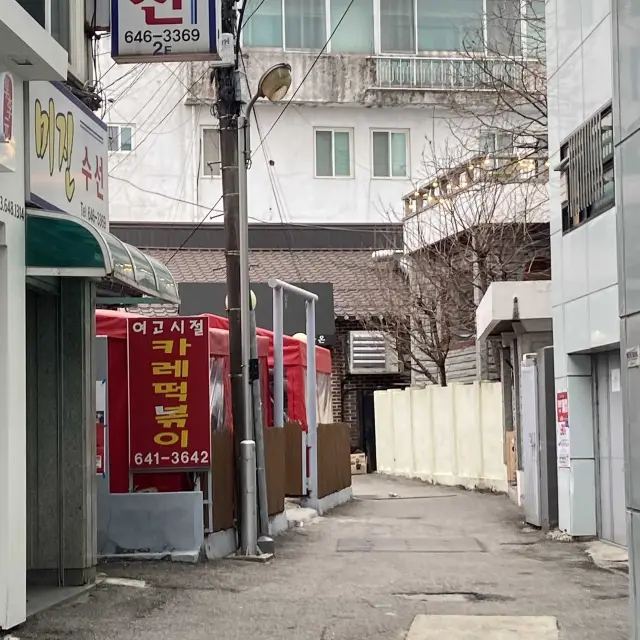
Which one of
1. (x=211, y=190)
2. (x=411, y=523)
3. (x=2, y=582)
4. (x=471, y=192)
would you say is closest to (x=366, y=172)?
(x=211, y=190)

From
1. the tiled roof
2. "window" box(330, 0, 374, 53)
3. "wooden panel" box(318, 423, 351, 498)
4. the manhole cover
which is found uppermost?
"window" box(330, 0, 374, 53)

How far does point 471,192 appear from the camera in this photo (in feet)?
77.4

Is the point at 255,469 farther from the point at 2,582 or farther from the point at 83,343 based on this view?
the point at 2,582

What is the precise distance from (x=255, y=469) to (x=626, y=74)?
7298mm

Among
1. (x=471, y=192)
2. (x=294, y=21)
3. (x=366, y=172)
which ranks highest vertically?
(x=294, y=21)

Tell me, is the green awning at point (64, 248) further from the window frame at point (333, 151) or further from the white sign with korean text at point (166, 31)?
the window frame at point (333, 151)

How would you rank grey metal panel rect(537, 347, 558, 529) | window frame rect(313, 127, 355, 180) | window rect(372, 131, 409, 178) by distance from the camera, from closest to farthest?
grey metal panel rect(537, 347, 558, 529) < window frame rect(313, 127, 355, 180) < window rect(372, 131, 409, 178)

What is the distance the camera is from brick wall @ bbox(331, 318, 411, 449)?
28.2 metres

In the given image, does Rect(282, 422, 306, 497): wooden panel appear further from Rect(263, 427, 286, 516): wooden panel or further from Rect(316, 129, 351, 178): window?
Rect(316, 129, 351, 178): window

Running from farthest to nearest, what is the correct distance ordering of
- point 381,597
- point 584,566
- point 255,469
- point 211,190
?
point 211,190, point 255,469, point 584,566, point 381,597

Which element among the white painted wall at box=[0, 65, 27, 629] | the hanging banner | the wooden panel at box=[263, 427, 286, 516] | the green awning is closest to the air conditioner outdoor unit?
the wooden panel at box=[263, 427, 286, 516]

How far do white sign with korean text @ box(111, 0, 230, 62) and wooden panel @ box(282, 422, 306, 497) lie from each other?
25.4 feet

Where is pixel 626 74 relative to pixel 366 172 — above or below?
below

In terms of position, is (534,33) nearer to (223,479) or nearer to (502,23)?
(502,23)
